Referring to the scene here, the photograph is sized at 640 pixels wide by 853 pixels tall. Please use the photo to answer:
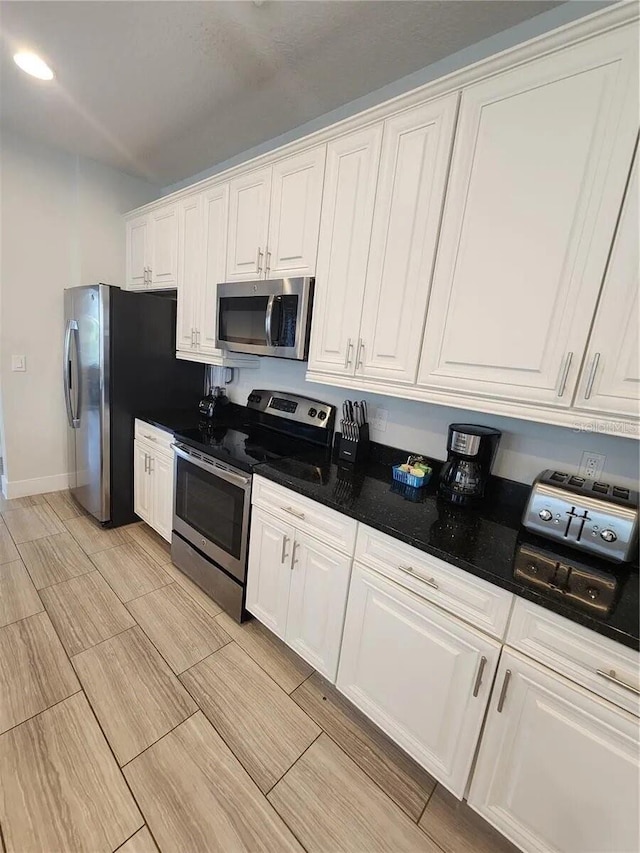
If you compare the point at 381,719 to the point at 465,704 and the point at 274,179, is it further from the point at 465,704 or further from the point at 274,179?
the point at 274,179

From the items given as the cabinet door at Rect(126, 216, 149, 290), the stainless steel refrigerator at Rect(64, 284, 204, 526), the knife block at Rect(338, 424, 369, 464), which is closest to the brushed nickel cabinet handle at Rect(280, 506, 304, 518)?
the knife block at Rect(338, 424, 369, 464)

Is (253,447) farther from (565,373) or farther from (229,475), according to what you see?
(565,373)

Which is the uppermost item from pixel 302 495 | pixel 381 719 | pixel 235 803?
pixel 302 495

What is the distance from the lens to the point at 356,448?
1.95 metres

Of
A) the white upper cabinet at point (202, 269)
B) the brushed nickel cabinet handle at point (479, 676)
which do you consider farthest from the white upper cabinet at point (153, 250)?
the brushed nickel cabinet handle at point (479, 676)

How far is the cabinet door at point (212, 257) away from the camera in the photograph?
220cm

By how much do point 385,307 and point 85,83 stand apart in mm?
2094

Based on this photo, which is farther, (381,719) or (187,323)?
(187,323)

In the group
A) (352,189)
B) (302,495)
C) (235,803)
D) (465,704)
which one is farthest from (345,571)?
(352,189)

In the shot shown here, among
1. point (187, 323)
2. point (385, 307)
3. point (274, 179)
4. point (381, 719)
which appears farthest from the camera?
point (187, 323)

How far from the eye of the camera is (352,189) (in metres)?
1.59

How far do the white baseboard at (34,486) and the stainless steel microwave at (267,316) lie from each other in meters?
2.26

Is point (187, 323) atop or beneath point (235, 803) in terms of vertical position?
atop

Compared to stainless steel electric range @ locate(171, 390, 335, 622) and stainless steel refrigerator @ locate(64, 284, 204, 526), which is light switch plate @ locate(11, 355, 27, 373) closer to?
stainless steel refrigerator @ locate(64, 284, 204, 526)
